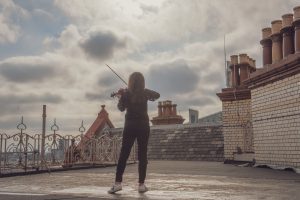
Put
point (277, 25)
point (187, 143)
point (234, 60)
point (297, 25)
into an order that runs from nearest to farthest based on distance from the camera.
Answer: point (297, 25) → point (277, 25) → point (234, 60) → point (187, 143)

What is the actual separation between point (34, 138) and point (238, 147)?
875cm

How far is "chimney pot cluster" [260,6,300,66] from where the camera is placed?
10984 millimetres

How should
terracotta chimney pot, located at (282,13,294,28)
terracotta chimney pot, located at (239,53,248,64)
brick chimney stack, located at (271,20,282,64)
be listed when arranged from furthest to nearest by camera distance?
1. terracotta chimney pot, located at (239,53,248,64)
2. brick chimney stack, located at (271,20,282,64)
3. terracotta chimney pot, located at (282,13,294,28)

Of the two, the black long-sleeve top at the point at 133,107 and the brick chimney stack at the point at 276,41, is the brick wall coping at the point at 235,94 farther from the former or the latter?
the black long-sleeve top at the point at 133,107

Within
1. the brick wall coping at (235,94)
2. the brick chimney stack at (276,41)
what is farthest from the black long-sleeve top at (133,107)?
the brick wall coping at (235,94)

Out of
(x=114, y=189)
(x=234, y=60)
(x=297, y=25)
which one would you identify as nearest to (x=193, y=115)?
(x=234, y=60)

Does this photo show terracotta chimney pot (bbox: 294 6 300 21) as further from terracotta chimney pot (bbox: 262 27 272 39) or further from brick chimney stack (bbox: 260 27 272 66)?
terracotta chimney pot (bbox: 262 27 272 39)

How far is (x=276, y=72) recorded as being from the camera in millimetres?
11297

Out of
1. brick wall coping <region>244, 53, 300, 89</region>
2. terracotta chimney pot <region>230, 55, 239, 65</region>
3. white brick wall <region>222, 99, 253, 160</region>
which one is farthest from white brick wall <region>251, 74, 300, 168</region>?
terracotta chimney pot <region>230, 55, 239, 65</region>

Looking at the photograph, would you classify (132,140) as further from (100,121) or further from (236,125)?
(100,121)

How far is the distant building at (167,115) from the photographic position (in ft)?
84.5

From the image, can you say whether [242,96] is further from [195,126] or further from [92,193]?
[92,193]

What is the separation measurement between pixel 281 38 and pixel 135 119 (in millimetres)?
8451

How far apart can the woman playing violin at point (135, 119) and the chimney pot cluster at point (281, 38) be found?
6.53m
